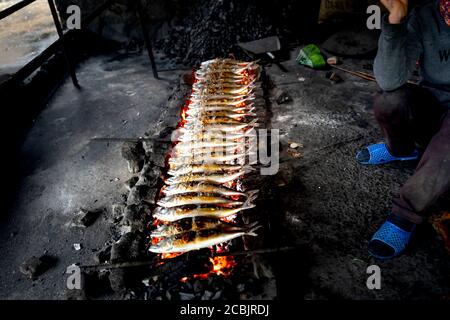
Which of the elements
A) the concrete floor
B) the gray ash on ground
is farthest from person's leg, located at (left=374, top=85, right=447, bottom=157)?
the gray ash on ground

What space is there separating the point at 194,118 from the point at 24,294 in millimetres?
2676

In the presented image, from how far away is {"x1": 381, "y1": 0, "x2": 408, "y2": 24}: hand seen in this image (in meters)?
2.77

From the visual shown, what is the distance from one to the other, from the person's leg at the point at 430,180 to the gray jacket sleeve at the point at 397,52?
0.55 m

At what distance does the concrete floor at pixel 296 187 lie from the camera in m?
2.80

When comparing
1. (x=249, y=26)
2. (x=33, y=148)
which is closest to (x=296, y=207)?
(x=33, y=148)

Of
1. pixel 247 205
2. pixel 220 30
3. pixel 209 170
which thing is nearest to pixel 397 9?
pixel 247 205

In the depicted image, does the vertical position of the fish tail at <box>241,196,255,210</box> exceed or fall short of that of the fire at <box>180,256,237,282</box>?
it exceeds it

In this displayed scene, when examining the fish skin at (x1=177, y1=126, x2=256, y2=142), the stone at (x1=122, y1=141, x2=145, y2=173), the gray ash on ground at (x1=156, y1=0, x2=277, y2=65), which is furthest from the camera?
the gray ash on ground at (x1=156, y1=0, x2=277, y2=65)

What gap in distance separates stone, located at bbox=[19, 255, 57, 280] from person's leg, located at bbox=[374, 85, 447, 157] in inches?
149

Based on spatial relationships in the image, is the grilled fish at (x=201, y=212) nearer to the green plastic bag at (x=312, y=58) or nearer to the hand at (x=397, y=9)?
the hand at (x=397, y=9)

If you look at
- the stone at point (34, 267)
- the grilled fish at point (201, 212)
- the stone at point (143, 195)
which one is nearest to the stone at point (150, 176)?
the stone at point (143, 195)

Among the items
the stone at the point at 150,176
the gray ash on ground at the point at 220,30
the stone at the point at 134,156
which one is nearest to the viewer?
the stone at the point at 150,176

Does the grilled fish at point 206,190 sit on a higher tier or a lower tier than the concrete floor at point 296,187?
higher

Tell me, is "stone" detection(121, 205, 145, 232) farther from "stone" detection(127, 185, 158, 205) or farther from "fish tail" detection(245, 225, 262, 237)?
"fish tail" detection(245, 225, 262, 237)
